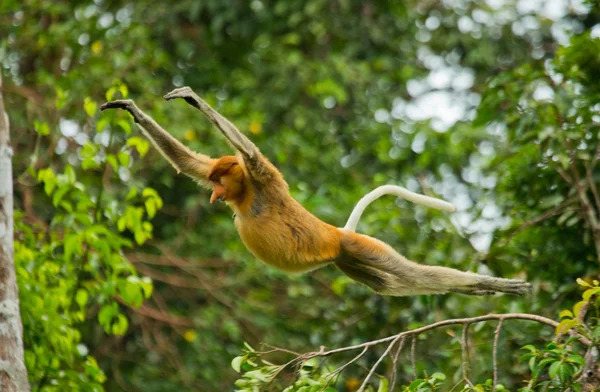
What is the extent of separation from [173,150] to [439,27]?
18.5 ft

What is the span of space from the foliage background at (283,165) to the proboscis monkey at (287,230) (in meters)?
0.37

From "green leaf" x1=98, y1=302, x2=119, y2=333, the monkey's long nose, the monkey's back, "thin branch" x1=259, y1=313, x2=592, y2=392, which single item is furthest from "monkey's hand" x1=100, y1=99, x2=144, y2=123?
"thin branch" x1=259, y1=313, x2=592, y2=392

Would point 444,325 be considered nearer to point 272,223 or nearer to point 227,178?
point 272,223

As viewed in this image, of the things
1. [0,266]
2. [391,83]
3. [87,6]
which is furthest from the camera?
[391,83]

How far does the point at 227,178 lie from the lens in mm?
3939

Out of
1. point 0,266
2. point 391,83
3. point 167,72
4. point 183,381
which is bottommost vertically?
point 183,381

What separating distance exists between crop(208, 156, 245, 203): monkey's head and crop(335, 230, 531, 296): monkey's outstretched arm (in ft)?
2.04

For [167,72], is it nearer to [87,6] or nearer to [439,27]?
[87,6]

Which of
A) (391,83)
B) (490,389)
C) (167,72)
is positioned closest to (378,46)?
(391,83)

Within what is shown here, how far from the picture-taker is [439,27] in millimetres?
9195

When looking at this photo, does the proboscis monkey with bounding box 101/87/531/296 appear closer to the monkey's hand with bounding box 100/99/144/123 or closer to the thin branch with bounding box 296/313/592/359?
the monkey's hand with bounding box 100/99/144/123

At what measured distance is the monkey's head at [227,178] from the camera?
3.90 meters

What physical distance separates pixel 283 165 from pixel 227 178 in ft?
11.3

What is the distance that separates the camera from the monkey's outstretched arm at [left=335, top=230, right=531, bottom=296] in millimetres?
4273
